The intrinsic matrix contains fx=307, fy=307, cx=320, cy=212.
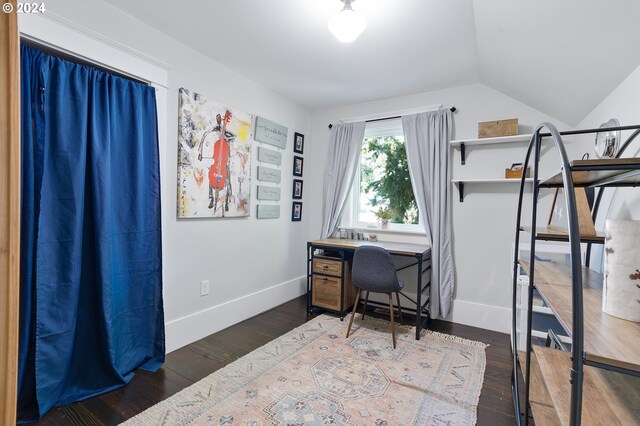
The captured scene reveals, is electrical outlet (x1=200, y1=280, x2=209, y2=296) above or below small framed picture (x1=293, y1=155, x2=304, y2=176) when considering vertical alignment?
below

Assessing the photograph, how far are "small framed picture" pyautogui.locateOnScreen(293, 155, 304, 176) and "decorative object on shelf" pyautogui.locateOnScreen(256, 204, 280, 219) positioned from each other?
523 millimetres

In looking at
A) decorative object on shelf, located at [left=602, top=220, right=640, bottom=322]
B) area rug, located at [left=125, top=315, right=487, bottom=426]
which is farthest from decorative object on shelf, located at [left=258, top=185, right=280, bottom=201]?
decorative object on shelf, located at [left=602, top=220, right=640, bottom=322]

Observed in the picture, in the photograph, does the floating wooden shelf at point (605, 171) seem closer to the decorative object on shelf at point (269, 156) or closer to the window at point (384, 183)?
the window at point (384, 183)

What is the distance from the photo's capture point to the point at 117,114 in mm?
1966

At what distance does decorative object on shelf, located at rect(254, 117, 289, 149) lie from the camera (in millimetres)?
3092

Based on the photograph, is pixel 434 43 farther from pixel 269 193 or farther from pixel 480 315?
pixel 480 315

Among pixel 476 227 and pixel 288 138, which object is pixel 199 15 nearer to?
pixel 288 138

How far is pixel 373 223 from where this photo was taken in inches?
141

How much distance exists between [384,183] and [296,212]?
3.61 feet

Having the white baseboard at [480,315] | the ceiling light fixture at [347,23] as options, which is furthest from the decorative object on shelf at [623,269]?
the white baseboard at [480,315]

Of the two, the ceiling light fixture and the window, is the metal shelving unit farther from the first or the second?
the window

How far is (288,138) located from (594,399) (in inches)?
127

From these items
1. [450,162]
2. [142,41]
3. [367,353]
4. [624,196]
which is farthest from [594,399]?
[142,41]

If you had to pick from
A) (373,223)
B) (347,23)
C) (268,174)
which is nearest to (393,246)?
(373,223)
